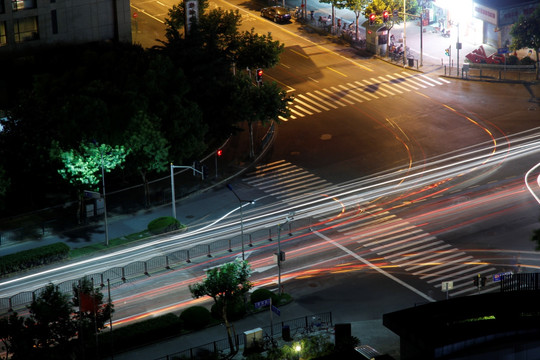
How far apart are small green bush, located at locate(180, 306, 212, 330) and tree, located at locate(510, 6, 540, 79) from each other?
63228mm

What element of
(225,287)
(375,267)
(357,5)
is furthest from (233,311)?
(357,5)

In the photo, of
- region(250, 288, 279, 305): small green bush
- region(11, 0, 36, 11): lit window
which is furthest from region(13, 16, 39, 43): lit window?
region(250, 288, 279, 305): small green bush

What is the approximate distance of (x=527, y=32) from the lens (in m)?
114

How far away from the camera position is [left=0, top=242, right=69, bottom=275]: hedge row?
7531 cm

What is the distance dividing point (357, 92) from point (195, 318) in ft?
169

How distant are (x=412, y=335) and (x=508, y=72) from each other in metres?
71.2

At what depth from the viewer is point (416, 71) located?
118 meters

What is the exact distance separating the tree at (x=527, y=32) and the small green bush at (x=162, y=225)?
2076 inches

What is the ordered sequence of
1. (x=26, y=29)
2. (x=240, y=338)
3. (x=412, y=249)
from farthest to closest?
(x=26, y=29) < (x=412, y=249) < (x=240, y=338)

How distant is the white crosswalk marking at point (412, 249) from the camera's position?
74.7m

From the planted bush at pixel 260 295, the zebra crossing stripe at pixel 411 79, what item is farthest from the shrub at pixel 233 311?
the zebra crossing stripe at pixel 411 79

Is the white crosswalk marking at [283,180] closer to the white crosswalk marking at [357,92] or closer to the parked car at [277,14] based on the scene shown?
the white crosswalk marking at [357,92]

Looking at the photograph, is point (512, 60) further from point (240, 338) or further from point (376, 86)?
point (240, 338)

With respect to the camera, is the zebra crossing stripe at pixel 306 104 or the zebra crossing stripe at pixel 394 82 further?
the zebra crossing stripe at pixel 394 82
